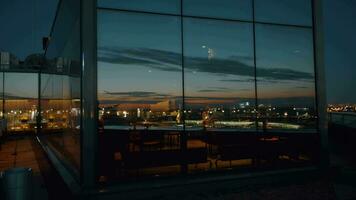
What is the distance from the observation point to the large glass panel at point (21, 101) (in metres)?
20.6

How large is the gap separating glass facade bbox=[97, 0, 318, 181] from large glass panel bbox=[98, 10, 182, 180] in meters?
0.02

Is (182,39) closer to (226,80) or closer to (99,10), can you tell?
(99,10)

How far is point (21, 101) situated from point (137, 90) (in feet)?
45.1

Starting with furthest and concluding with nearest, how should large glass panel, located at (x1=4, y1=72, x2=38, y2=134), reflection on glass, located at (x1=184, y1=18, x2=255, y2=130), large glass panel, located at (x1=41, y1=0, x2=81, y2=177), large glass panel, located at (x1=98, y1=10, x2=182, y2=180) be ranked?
large glass panel, located at (x1=4, y1=72, x2=38, y2=134)
reflection on glass, located at (x1=184, y1=18, x2=255, y2=130)
large glass panel, located at (x1=41, y1=0, x2=81, y2=177)
large glass panel, located at (x1=98, y1=10, x2=182, y2=180)

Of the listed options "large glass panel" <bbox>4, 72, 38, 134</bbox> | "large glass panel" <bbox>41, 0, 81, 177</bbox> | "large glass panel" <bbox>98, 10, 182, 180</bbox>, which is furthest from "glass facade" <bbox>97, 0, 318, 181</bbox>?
"large glass panel" <bbox>4, 72, 38, 134</bbox>

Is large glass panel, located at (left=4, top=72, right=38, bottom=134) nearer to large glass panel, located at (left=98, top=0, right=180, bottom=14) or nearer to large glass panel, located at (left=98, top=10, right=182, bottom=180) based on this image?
large glass panel, located at (left=98, top=10, right=182, bottom=180)

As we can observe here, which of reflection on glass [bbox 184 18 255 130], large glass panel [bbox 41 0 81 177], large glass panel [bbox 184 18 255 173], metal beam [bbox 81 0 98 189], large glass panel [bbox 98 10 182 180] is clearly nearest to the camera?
metal beam [bbox 81 0 98 189]

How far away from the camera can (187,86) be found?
6.61m

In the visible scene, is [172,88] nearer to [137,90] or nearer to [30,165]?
[137,90]

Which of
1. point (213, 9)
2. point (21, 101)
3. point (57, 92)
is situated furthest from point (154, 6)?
point (21, 101)

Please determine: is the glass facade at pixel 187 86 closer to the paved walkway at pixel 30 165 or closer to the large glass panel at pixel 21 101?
the paved walkway at pixel 30 165

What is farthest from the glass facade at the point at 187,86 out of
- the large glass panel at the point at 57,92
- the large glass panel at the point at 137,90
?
the large glass panel at the point at 57,92

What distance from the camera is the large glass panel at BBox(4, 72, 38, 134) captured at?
811 inches

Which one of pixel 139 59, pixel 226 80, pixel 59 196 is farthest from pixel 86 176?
pixel 226 80
